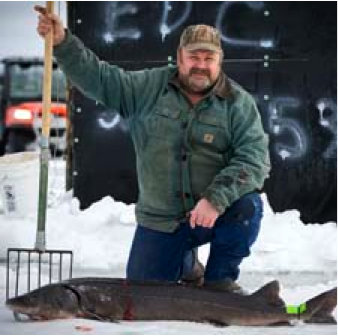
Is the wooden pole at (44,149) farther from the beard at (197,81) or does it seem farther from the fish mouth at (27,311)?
the fish mouth at (27,311)

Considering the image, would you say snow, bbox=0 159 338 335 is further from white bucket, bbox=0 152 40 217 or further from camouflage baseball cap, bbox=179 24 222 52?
camouflage baseball cap, bbox=179 24 222 52

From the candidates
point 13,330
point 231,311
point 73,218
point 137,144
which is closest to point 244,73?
point 73,218

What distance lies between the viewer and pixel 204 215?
13.8ft

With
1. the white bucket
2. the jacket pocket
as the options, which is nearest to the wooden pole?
the jacket pocket

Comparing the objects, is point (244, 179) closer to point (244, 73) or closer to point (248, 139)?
point (248, 139)

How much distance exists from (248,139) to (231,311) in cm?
94

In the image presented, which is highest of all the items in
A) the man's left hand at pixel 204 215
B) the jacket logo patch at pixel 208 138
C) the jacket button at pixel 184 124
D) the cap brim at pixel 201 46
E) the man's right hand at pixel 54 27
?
the man's right hand at pixel 54 27

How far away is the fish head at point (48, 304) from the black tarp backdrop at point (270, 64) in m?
4.47

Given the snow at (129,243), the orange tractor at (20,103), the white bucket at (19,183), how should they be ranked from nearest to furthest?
the snow at (129,243), the white bucket at (19,183), the orange tractor at (20,103)

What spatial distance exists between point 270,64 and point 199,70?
12.0ft

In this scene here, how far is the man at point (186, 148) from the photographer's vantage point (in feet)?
14.7

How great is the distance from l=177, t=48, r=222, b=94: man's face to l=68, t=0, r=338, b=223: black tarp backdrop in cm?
352

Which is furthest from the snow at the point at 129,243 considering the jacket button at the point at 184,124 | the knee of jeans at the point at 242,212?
the jacket button at the point at 184,124

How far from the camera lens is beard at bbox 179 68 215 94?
4.56 meters
